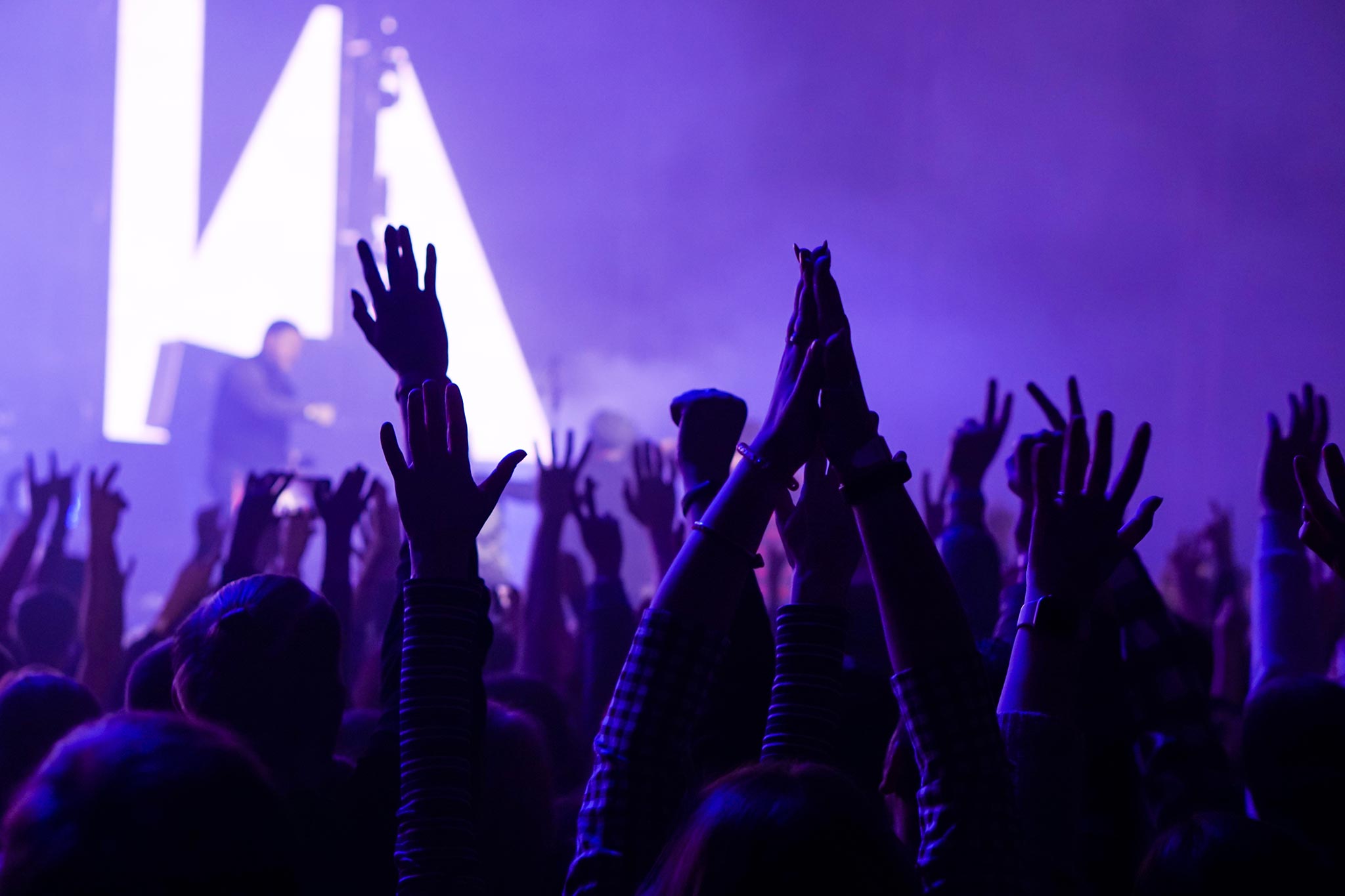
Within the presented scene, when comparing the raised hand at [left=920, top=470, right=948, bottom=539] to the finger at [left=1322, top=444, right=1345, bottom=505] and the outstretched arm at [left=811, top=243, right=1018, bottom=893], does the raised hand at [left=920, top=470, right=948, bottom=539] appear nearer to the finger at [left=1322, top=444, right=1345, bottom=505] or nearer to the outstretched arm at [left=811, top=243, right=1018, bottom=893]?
the finger at [left=1322, top=444, right=1345, bottom=505]

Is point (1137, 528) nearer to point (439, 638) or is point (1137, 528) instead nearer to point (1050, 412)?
point (1050, 412)

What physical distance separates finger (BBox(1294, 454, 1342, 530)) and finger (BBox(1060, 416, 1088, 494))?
38cm

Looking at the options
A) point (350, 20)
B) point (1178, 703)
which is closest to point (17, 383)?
point (350, 20)

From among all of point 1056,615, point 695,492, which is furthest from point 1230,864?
point 695,492

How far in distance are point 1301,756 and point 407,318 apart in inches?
59.8

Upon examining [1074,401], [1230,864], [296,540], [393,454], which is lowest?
[1230,864]

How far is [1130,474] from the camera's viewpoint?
121 cm

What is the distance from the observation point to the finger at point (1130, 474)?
1197mm

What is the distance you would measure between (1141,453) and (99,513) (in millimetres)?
2745

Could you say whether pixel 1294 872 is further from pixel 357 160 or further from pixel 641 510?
pixel 357 160

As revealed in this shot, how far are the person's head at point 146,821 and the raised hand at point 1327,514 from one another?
1.24 meters

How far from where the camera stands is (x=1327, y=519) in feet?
4.56

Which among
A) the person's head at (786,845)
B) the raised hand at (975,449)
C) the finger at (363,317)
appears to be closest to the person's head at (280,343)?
the raised hand at (975,449)

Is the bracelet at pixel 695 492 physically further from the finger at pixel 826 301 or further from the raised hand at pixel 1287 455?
the raised hand at pixel 1287 455
